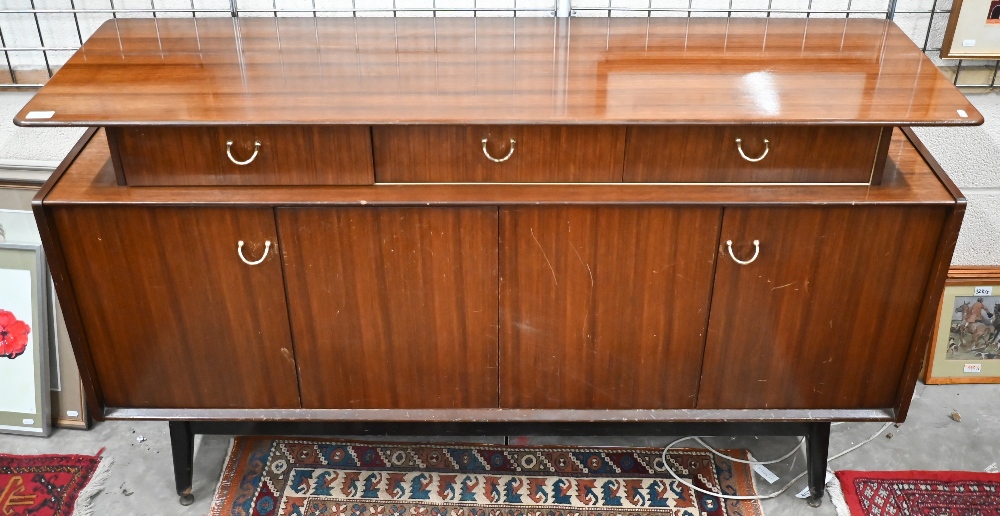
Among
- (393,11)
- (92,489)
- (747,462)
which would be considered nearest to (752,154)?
(747,462)

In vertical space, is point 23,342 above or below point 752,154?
below

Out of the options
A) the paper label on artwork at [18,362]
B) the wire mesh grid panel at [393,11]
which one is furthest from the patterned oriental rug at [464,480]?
the wire mesh grid panel at [393,11]

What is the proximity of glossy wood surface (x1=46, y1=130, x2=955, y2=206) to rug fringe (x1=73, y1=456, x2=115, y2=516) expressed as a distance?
792mm

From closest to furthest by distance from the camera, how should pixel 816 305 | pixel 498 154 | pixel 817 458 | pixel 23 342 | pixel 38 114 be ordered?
pixel 38 114, pixel 498 154, pixel 816 305, pixel 817 458, pixel 23 342

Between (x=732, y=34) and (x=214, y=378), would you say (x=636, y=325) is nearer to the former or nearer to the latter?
(x=732, y=34)

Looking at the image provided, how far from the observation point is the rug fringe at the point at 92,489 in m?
1.99

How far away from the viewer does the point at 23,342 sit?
217cm

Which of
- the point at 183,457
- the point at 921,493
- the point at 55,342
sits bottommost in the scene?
the point at 921,493

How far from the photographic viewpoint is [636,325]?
1.74m

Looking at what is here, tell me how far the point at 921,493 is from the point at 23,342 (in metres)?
2.15

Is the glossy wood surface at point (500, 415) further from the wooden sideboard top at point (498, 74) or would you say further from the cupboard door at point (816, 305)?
the wooden sideboard top at point (498, 74)

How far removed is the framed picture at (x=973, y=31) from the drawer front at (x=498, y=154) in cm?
109

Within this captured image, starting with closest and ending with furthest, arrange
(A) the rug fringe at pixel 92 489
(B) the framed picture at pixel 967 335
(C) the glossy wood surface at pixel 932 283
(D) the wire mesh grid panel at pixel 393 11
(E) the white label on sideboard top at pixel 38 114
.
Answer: (E) the white label on sideboard top at pixel 38 114
(C) the glossy wood surface at pixel 932 283
(A) the rug fringe at pixel 92 489
(D) the wire mesh grid panel at pixel 393 11
(B) the framed picture at pixel 967 335

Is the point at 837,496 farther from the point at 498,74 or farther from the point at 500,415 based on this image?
the point at 498,74
